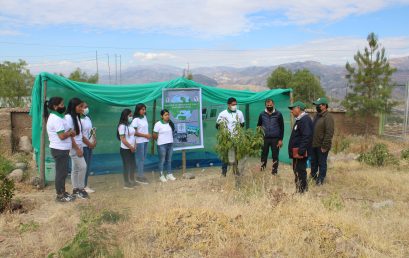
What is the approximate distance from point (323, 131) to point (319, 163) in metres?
0.57

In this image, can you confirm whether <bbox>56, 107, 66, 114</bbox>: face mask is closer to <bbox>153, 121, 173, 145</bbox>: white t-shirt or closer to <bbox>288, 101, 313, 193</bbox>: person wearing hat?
<bbox>153, 121, 173, 145</bbox>: white t-shirt

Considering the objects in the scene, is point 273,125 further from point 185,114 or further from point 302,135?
point 185,114

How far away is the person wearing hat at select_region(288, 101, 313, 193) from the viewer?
18.4 ft

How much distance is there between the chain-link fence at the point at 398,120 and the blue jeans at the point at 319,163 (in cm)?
781

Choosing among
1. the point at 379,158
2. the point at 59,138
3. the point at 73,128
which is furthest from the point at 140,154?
the point at 379,158

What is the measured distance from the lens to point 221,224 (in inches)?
159

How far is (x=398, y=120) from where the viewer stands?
15.2 metres

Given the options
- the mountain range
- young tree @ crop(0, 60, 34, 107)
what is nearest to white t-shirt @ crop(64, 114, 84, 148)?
young tree @ crop(0, 60, 34, 107)

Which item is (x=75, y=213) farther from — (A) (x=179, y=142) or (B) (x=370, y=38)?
(B) (x=370, y=38)

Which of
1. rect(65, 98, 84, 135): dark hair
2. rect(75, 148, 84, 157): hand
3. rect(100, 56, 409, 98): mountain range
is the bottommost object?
rect(75, 148, 84, 157): hand

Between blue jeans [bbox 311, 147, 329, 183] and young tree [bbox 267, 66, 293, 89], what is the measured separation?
14.0m

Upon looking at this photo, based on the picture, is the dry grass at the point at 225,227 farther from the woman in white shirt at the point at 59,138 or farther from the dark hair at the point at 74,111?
the dark hair at the point at 74,111

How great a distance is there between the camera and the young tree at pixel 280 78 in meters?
20.6

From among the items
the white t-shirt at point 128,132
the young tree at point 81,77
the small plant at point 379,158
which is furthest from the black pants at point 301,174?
the young tree at point 81,77
